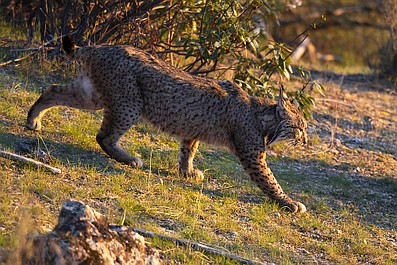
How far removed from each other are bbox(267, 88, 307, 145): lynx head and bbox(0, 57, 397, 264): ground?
0.51 meters

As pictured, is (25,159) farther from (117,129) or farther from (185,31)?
(185,31)

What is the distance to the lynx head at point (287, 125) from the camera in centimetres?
736

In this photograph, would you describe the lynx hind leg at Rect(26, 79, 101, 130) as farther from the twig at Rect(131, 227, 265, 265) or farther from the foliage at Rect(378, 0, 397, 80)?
the foliage at Rect(378, 0, 397, 80)

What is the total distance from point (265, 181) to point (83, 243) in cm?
281

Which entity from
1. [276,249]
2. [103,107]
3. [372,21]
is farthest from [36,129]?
[372,21]

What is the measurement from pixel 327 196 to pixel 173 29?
2.74 meters

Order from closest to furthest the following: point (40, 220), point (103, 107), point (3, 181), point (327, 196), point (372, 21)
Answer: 1. point (40, 220)
2. point (3, 181)
3. point (103, 107)
4. point (327, 196)
5. point (372, 21)

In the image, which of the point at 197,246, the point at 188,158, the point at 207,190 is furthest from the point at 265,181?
the point at 197,246

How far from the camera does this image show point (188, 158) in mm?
7445

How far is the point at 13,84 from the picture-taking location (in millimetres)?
8172

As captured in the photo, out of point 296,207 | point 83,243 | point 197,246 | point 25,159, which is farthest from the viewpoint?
point 296,207

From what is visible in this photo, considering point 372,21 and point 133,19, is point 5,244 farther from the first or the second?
point 372,21

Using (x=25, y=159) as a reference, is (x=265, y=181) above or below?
below

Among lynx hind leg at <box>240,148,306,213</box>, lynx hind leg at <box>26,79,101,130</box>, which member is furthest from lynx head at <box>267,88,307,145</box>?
lynx hind leg at <box>26,79,101,130</box>
